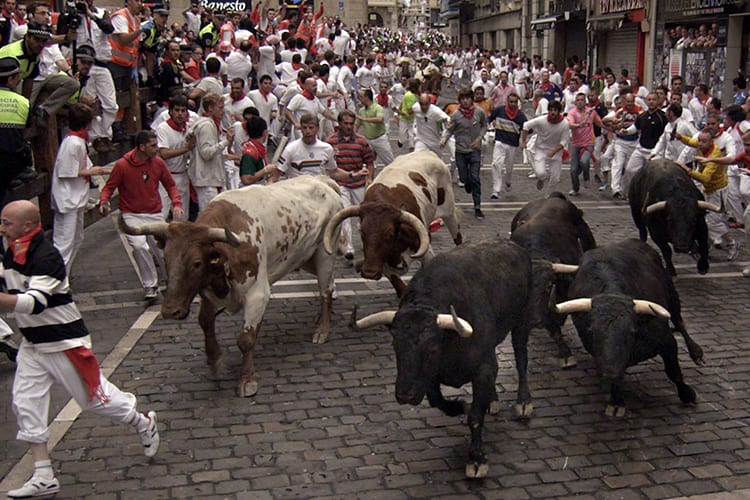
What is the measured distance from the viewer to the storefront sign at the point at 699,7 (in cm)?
2392

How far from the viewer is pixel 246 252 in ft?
24.4

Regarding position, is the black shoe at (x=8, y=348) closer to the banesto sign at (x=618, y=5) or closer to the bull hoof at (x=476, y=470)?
the bull hoof at (x=476, y=470)

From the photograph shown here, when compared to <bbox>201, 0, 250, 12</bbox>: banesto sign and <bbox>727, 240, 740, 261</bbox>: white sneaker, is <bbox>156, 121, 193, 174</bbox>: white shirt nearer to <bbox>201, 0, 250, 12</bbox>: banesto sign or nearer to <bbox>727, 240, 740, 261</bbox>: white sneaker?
<bbox>727, 240, 740, 261</bbox>: white sneaker

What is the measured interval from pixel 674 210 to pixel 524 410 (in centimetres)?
447

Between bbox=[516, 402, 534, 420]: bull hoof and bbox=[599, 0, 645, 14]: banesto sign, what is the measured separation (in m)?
26.7

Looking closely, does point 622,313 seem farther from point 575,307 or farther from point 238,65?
point 238,65

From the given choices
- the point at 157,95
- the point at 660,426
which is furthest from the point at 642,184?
the point at 157,95

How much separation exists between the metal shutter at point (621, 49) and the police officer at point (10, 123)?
Result: 88.2 feet

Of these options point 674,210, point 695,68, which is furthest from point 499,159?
point 695,68

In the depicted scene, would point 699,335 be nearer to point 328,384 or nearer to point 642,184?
point 642,184

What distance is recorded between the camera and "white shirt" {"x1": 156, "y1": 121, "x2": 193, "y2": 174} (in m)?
11.0

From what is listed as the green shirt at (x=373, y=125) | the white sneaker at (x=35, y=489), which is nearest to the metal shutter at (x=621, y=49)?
the green shirt at (x=373, y=125)

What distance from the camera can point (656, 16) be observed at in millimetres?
29297

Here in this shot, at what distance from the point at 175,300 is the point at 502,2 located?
53.5m
